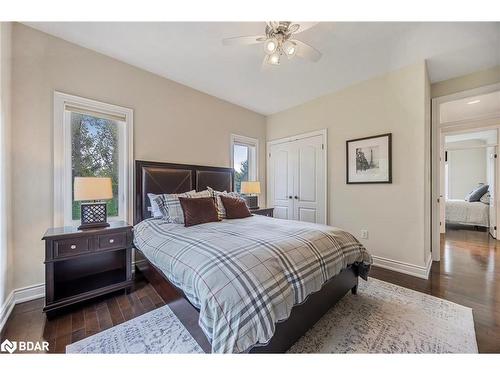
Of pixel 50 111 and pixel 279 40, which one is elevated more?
pixel 279 40

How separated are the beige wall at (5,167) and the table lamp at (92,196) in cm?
50

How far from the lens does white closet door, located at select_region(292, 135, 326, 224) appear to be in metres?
3.72

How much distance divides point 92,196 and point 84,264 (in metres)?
0.80

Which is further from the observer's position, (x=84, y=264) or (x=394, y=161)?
(x=394, y=161)

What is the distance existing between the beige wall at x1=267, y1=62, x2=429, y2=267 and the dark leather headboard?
1.98 meters

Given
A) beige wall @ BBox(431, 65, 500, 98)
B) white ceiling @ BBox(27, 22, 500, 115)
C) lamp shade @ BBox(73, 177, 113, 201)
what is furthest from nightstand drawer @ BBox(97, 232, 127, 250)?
beige wall @ BBox(431, 65, 500, 98)

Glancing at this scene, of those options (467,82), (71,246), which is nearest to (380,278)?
(467,82)

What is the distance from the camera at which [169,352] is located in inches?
55.7

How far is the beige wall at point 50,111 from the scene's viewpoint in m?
2.02

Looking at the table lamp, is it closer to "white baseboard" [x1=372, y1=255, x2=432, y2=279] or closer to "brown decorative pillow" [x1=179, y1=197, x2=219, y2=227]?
"brown decorative pillow" [x1=179, y1=197, x2=219, y2=227]

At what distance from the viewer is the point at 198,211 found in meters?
2.37

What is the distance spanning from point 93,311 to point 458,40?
4560mm

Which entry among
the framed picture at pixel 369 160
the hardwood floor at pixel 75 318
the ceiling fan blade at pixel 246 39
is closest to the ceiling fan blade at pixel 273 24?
the ceiling fan blade at pixel 246 39

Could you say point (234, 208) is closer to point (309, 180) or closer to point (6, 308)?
point (309, 180)
